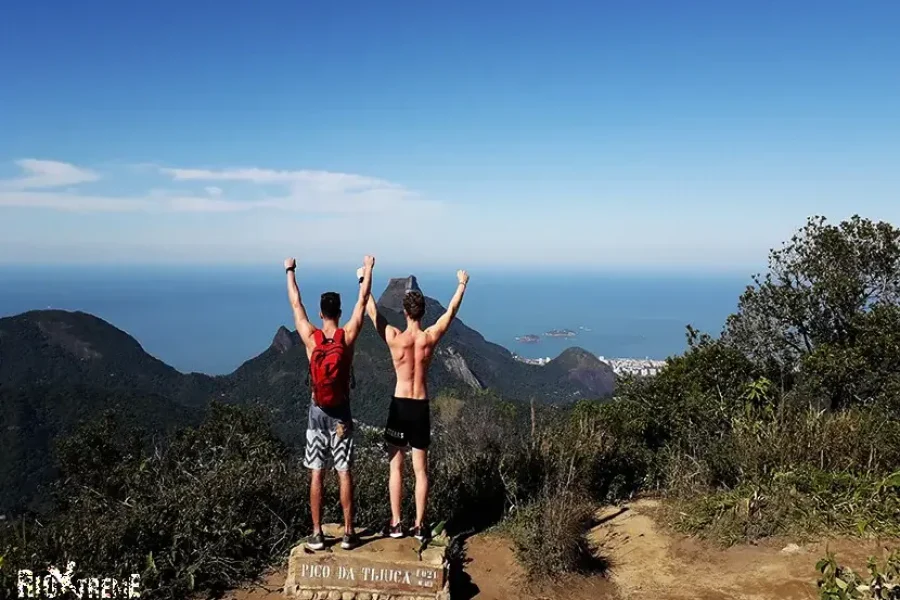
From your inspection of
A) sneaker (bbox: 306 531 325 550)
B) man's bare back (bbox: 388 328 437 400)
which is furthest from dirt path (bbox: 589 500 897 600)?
sneaker (bbox: 306 531 325 550)

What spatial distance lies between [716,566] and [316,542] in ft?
11.0

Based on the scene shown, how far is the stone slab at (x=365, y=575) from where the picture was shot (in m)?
4.36

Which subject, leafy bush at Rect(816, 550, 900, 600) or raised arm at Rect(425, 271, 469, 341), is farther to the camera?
raised arm at Rect(425, 271, 469, 341)

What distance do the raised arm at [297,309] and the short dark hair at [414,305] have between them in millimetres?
780

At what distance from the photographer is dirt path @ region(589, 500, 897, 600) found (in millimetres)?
4523

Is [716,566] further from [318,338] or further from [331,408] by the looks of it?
[318,338]

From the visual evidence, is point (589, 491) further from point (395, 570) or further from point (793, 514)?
point (395, 570)

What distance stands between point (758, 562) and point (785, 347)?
7.32 meters

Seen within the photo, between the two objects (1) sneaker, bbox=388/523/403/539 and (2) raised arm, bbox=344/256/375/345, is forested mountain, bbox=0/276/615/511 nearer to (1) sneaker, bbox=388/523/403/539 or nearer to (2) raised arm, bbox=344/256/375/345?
(1) sneaker, bbox=388/523/403/539

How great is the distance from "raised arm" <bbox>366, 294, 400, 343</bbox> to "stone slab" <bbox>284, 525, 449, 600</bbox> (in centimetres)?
168

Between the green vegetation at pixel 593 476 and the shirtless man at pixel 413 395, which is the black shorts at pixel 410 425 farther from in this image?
the green vegetation at pixel 593 476

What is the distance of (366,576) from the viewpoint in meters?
4.40
